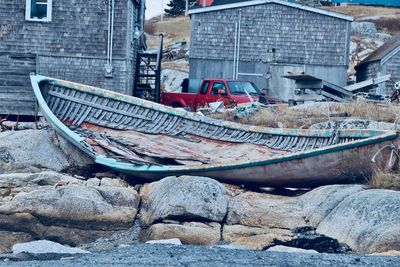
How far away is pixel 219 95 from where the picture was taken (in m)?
26.2

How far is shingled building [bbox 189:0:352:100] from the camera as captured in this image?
109ft

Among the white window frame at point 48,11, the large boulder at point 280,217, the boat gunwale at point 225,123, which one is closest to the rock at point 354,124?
the boat gunwale at point 225,123

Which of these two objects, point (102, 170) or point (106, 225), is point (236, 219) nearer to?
point (106, 225)

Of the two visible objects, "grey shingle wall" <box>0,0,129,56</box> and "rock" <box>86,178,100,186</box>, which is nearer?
"rock" <box>86,178,100,186</box>

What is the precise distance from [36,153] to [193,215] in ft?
16.9

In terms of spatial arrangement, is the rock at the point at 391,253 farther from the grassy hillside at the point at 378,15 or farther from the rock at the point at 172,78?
the grassy hillside at the point at 378,15

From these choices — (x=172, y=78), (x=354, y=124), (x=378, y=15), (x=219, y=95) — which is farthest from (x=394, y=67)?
(x=378, y=15)

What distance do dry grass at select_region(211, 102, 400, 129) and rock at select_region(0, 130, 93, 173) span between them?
4.71 meters

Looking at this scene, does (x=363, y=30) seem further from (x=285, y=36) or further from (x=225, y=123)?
(x=225, y=123)

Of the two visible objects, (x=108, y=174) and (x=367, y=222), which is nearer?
(x=367, y=222)

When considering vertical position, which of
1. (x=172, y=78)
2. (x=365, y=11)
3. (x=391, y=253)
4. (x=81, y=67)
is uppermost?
(x=365, y=11)

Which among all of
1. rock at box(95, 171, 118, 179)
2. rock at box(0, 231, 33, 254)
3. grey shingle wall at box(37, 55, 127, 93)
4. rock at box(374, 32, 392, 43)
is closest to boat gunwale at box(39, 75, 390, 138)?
rock at box(95, 171, 118, 179)

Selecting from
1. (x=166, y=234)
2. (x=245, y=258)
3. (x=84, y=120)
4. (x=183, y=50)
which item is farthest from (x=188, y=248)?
(x=183, y=50)

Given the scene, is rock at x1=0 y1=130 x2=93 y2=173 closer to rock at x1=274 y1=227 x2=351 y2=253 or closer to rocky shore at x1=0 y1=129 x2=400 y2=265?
rocky shore at x1=0 y1=129 x2=400 y2=265
